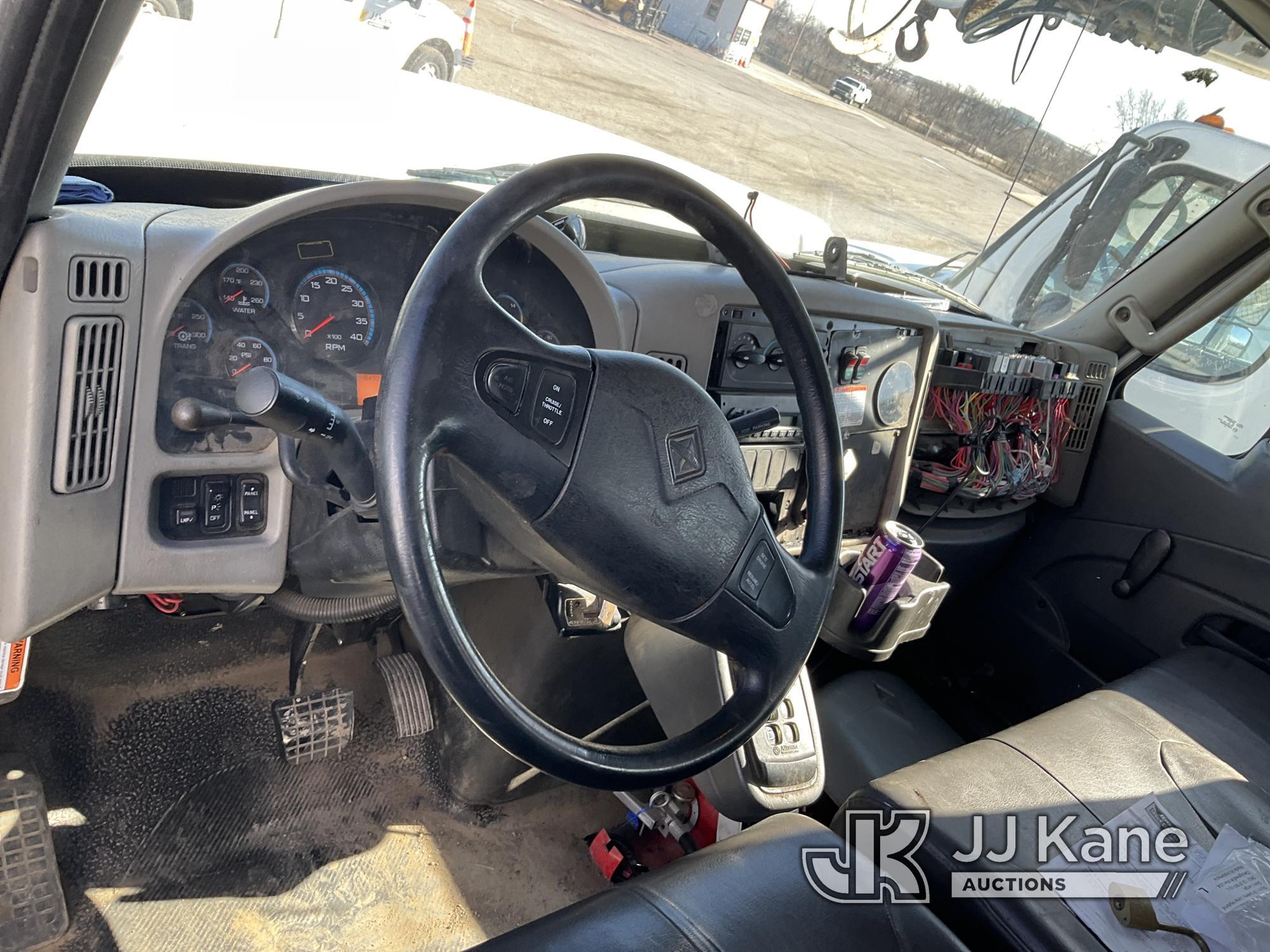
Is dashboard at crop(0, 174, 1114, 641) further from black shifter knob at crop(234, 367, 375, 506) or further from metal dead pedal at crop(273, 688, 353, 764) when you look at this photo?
metal dead pedal at crop(273, 688, 353, 764)

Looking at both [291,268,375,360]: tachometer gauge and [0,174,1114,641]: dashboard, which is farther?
[291,268,375,360]: tachometer gauge

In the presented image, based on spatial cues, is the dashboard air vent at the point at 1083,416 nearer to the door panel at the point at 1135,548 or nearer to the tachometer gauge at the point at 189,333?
the door panel at the point at 1135,548

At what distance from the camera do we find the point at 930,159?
6.46 feet

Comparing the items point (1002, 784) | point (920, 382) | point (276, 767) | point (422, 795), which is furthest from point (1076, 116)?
point (276, 767)

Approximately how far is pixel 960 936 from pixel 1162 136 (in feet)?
6.71

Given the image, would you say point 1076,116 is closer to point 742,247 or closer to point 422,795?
point 742,247

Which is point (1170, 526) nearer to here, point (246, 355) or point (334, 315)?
point (334, 315)

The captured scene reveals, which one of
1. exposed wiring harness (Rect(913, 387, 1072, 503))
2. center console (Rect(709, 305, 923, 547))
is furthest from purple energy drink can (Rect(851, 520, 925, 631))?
exposed wiring harness (Rect(913, 387, 1072, 503))

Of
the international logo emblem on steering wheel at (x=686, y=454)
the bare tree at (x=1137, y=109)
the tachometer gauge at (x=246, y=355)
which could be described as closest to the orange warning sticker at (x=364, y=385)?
the tachometer gauge at (x=246, y=355)

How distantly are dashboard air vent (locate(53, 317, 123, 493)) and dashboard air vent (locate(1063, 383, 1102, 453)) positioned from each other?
7.65ft

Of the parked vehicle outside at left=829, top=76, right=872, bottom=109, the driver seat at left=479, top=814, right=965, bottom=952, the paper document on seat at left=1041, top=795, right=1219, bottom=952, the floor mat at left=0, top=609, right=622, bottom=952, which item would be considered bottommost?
the floor mat at left=0, top=609, right=622, bottom=952

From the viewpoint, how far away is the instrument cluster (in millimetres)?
1262

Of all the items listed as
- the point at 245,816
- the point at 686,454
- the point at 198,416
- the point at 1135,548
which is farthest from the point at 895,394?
the point at 245,816

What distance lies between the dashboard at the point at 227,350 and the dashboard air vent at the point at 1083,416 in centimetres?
122
